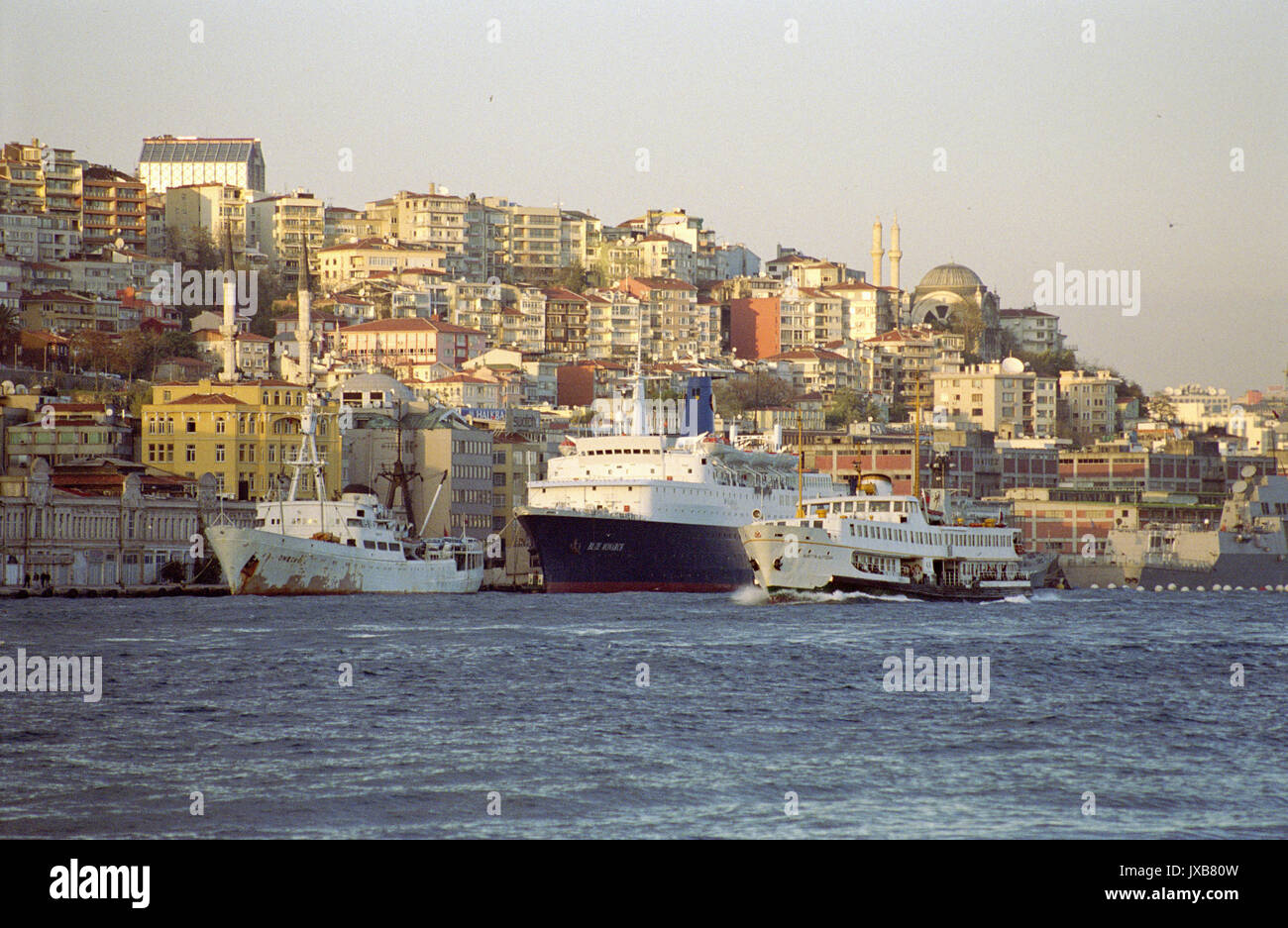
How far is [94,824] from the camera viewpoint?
18406 millimetres

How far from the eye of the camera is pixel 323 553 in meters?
63.0

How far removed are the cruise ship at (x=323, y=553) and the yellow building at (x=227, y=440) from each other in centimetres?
Answer: 1149

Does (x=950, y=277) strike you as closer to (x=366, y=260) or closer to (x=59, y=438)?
(x=366, y=260)

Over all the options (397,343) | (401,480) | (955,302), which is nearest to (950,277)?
(955,302)

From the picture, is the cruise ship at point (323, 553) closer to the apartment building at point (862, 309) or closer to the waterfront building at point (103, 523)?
the waterfront building at point (103, 523)

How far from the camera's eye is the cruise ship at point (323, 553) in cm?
6141

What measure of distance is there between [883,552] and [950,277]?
5084 inches

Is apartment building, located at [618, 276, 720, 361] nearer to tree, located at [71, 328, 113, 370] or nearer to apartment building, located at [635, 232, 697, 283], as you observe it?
apartment building, located at [635, 232, 697, 283]

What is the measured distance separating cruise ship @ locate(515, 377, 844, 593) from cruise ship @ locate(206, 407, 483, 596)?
399cm

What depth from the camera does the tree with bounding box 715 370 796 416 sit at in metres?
130

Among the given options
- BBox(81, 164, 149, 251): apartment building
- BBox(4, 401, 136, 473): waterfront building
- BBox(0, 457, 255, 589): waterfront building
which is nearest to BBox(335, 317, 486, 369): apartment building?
BBox(81, 164, 149, 251): apartment building

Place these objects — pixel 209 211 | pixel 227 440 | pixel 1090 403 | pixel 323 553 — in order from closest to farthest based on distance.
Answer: pixel 323 553, pixel 227 440, pixel 209 211, pixel 1090 403

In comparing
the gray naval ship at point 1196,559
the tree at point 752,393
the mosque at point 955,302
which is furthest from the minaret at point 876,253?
the gray naval ship at point 1196,559
